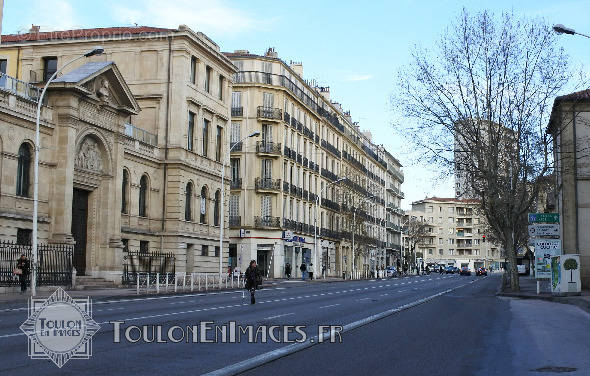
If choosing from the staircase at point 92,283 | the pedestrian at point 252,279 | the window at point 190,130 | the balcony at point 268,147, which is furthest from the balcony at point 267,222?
the pedestrian at point 252,279

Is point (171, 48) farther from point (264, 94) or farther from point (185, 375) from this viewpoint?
point (185, 375)

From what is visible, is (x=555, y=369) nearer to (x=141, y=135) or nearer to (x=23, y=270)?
(x=23, y=270)

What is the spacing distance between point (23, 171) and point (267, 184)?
35.6 meters

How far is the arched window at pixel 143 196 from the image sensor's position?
4328cm

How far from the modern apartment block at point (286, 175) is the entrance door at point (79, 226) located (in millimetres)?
28616

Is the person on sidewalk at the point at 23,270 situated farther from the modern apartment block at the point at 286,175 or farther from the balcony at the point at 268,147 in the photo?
the balcony at the point at 268,147

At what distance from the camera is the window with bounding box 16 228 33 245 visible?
31.3m

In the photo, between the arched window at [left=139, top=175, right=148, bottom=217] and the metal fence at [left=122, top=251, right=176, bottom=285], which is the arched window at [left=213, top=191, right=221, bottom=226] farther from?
the arched window at [left=139, top=175, right=148, bottom=217]

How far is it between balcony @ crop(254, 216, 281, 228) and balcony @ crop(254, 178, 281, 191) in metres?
2.65

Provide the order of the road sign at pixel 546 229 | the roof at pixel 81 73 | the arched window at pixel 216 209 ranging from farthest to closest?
the arched window at pixel 216 209 < the roof at pixel 81 73 < the road sign at pixel 546 229

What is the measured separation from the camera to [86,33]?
48.4 m

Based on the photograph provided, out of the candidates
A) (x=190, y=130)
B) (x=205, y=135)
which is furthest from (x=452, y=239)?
(x=190, y=130)

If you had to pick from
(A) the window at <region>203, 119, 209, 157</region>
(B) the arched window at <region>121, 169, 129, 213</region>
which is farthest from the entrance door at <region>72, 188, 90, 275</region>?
(A) the window at <region>203, 119, 209, 157</region>

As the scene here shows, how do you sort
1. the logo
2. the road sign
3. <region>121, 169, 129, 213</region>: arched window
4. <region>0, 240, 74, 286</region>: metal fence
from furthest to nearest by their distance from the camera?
1. <region>121, 169, 129, 213</region>: arched window
2. the road sign
3. <region>0, 240, 74, 286</region>: metal fence
4. the logo
